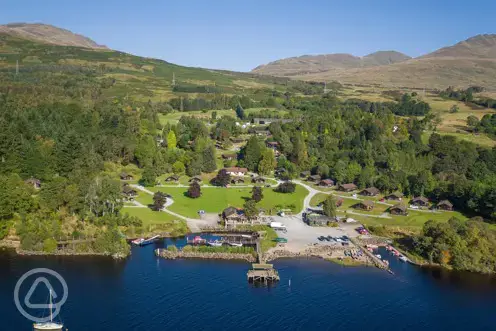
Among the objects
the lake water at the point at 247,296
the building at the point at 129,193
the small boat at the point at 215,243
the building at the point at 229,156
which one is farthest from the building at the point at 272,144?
the lake water at the point at 247,296

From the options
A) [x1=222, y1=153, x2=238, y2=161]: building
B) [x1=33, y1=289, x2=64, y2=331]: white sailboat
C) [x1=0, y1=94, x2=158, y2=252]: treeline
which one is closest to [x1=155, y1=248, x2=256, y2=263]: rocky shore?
[x1=0, y1=94, x2=158, y2=252]: treeline

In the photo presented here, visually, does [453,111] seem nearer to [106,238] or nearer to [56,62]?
[106,238]

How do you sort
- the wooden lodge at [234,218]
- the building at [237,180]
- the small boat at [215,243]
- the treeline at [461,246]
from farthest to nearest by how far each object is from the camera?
the building at [237,180] → the wooden lodge at [234,218] → the small boat at [215,243] → the treeline at [461,246]

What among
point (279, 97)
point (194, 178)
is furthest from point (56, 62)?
point (194, 178)

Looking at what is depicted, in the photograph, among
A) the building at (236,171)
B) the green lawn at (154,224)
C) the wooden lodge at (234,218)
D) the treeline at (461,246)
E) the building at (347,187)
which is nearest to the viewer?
the treeline at (461,246)

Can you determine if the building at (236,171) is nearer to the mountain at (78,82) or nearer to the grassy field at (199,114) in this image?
the grassy field at (199,114)

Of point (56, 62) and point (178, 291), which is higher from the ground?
point (56, 62)

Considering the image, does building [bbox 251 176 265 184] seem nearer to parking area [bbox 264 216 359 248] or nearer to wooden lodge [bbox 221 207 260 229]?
parking area [bbox 264 216 359 248]
